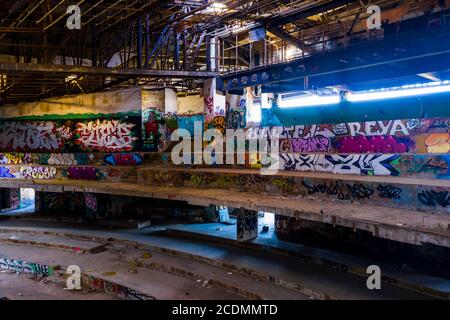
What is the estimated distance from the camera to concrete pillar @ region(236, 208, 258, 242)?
12406 mm

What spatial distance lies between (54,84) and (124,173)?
632cm

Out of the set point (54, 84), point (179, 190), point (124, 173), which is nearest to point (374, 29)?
point (179, 190)

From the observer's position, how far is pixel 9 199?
20.4 metres

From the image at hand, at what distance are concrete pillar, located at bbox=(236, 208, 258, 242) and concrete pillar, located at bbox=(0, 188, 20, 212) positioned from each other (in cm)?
1447

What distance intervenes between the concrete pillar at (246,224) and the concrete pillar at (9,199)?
14466 mm

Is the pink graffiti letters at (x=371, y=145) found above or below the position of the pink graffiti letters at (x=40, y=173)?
above

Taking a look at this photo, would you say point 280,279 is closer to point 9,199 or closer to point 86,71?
point 86,71

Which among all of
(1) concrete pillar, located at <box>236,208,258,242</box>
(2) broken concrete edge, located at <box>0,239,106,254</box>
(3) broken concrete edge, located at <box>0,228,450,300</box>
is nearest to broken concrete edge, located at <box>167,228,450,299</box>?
(3) broken concrete edge, located at <box>0,228,450,300</box>

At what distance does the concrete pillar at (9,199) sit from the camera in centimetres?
2019

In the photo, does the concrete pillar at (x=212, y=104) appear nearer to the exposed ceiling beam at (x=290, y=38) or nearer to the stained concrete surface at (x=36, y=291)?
the exposed ceiling beam at (x=290, y=38)

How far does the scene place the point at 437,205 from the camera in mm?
8734

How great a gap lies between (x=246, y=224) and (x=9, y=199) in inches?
579

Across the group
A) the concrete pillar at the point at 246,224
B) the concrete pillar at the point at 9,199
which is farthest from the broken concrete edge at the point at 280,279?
the concrete pillar at the point at 9,199

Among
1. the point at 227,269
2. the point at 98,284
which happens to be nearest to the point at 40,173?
the point at 98,284
